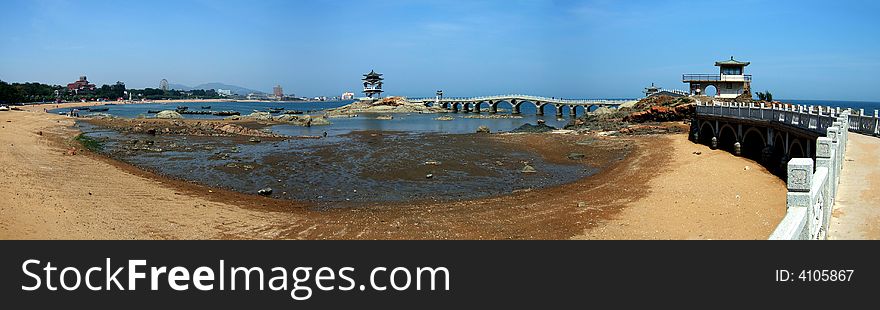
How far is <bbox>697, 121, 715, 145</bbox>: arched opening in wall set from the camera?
119ft

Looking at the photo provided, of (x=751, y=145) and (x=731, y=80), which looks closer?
(x=751, y=145)

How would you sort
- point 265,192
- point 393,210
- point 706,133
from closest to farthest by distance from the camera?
point 393,210 → point 265,192 → point 706,133

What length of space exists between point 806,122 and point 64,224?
72.4 feet

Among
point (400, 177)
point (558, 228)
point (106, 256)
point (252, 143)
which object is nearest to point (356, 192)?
point (400, 177)

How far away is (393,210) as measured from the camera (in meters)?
18.7

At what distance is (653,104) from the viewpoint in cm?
6066

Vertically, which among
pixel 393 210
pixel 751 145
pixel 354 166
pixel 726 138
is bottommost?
pixel 393 210

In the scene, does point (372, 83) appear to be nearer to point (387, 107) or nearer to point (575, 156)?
point (387, 107)

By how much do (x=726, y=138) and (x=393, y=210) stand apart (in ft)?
79.1

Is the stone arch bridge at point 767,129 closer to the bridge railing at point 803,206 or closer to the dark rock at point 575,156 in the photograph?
the dark rock at point 575,156

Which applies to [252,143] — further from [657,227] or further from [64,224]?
[657,227]

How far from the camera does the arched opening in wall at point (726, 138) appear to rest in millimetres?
33344

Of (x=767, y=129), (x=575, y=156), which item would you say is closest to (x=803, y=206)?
(x=767, y=129)

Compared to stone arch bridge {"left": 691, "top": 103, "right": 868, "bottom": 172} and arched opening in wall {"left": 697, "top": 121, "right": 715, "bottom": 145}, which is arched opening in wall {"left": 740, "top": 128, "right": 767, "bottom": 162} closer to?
stone arch bridge {"left": 691, "top": 103, "right": 868, "bottom": 172}
